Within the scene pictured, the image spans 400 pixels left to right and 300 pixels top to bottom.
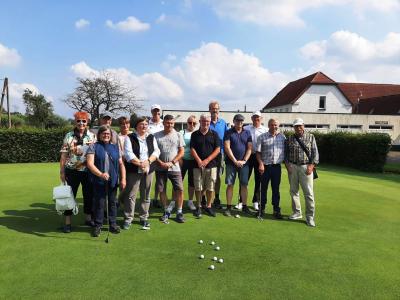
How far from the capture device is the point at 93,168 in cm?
564

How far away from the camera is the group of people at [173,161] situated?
585cm

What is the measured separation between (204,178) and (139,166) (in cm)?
150

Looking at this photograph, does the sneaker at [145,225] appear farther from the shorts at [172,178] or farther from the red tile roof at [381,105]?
the red tile roof at [381,105]

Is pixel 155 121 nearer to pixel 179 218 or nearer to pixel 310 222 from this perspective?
pixel 179 218

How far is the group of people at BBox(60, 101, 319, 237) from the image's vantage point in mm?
5852

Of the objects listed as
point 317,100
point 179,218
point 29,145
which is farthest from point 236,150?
point 317,100

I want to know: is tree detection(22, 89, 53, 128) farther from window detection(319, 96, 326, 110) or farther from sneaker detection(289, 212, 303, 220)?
sneaker detection(289, 212, 303, 220)

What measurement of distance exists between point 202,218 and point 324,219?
98.8 inches

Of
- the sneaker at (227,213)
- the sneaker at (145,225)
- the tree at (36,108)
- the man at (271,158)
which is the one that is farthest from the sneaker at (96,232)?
the tree at (36,108)

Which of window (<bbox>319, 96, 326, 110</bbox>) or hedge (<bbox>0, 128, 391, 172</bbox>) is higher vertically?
window (<bbox>319, 96, 326, 110</bbox>)

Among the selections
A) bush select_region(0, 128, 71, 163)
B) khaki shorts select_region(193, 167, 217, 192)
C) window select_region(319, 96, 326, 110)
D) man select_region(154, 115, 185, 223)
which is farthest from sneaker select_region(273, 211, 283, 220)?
window select_region(319, 96, 326, 110)

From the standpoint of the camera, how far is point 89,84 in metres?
46.5

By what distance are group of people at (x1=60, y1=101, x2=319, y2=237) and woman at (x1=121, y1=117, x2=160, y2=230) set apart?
0.02 meters

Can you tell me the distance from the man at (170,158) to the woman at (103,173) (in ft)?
2.92
